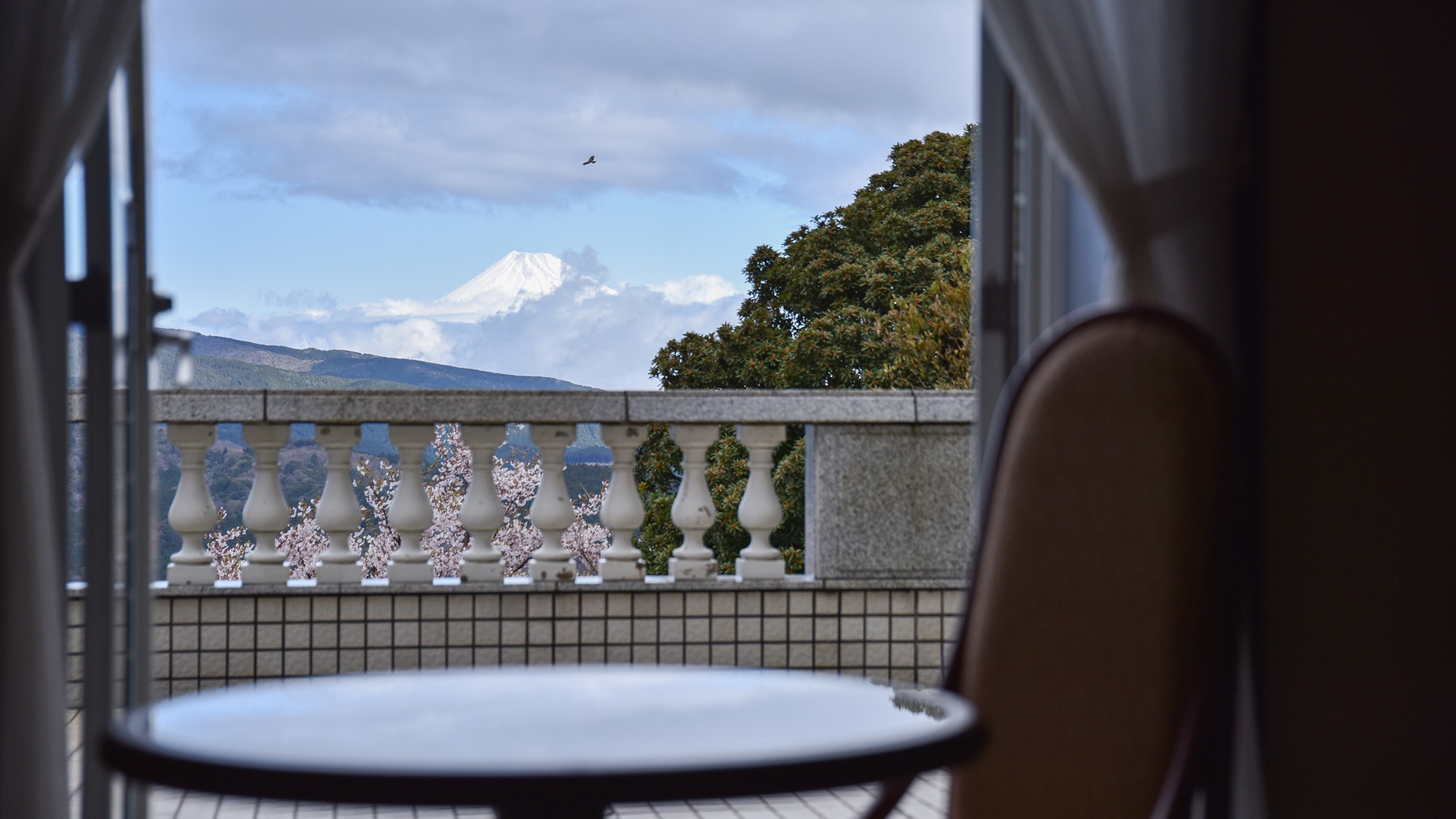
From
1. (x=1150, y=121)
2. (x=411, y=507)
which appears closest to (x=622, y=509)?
(x=411, y=507)

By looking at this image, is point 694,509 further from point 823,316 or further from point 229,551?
point 229,551

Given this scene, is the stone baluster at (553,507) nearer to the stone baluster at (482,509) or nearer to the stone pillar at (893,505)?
the stone baluster at (482,509)

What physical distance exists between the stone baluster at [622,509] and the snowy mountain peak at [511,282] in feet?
58.3

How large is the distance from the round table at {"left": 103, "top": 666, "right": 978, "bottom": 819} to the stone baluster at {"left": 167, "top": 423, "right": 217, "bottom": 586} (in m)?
2.10

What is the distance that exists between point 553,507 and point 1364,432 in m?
2.37

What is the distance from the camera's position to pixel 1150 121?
1.57m

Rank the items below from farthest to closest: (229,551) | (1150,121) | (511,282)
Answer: (511,282)
(229,551)
(1150,121)

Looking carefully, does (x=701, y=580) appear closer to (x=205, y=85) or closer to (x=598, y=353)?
(x=598, y=353)

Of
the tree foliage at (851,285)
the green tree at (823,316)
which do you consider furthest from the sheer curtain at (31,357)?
the tree foliage at (851,285)

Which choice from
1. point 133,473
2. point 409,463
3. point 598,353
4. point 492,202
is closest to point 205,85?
point 492,202

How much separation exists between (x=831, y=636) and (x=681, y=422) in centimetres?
77

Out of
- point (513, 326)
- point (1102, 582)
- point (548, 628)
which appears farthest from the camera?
point (513, 326)

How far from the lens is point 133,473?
1813 millimetres

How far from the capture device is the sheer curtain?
1.64 m
